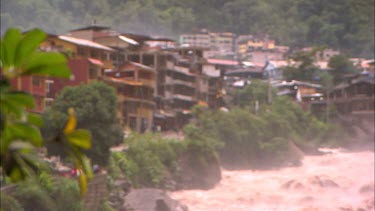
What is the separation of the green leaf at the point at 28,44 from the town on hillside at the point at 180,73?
35.9ft

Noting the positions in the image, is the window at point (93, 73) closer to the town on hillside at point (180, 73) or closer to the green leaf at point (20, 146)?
the town on hillside at point (180, 73)

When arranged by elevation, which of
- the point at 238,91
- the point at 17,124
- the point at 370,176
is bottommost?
the point at 370,176

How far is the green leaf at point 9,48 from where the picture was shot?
0.81 meters

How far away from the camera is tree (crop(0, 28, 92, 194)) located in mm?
807

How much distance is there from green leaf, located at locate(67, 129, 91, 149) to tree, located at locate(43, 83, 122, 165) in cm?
1060

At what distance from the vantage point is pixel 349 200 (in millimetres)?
16469

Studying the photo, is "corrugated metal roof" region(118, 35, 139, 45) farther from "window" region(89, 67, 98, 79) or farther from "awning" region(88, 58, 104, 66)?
"window" region(89, 67, 98, 79)

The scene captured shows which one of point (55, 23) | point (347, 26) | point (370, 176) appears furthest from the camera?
point (347, 26)

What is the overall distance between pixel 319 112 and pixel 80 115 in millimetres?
15667

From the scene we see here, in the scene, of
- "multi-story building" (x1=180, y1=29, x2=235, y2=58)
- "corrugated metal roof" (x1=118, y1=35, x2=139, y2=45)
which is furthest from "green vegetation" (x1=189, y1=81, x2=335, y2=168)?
"multi-story building" (x1=180, y1=29, x2=235, y2=58)

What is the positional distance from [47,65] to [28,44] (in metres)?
0.03

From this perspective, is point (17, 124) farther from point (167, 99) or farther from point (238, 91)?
point (238, 91)

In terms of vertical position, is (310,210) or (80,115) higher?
(80,115)

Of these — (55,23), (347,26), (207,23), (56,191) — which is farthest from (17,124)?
(207,23)
